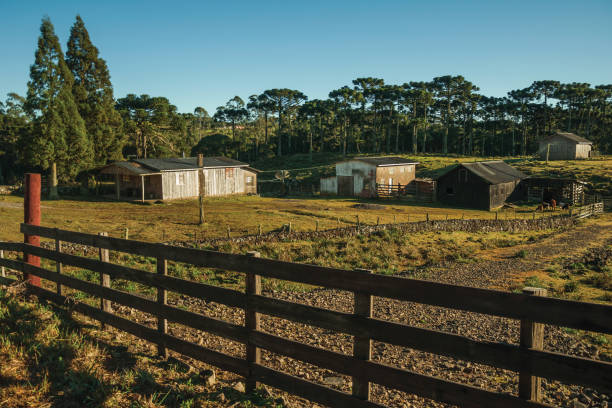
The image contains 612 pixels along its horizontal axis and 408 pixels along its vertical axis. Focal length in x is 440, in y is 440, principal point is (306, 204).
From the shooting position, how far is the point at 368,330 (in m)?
4.06

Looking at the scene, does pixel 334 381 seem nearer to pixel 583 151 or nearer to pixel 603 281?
pixel 603 281

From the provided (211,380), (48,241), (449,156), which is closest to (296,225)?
(48,241)

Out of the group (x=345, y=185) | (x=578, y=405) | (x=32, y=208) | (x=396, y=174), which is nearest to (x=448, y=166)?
(x=396, y=174)

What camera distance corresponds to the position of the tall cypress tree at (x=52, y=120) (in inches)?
1528

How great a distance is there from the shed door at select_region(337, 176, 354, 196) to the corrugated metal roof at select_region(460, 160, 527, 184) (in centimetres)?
1317

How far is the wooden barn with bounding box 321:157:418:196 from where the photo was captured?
5106cm

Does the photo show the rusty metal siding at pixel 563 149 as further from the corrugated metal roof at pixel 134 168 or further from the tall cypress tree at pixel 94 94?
the tall cypress tree at pixel 94 94

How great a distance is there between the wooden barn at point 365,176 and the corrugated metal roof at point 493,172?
9257mm

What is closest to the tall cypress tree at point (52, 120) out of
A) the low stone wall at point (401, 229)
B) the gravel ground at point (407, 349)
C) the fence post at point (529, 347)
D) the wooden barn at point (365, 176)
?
the low stone wall at point (401, 229)

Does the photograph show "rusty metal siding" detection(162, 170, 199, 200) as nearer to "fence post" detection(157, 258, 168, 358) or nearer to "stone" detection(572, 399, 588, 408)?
"fence post" detection(157, 258, 168, 358)

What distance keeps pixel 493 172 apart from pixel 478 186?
4561 millimetres

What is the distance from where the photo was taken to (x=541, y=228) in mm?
33188

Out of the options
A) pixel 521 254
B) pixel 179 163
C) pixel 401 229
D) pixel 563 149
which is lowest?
pixel 521 254

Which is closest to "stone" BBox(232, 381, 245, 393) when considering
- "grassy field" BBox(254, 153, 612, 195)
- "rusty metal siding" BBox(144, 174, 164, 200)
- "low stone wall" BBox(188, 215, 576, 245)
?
"low stone wall" BBox(188, 215, 576, 245)
